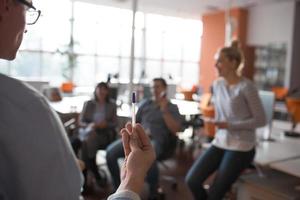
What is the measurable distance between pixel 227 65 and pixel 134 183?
1868 millimetres

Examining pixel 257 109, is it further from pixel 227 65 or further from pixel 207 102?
pixel 207 102

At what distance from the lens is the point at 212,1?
30.3 ft

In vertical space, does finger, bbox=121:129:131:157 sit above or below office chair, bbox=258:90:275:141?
above

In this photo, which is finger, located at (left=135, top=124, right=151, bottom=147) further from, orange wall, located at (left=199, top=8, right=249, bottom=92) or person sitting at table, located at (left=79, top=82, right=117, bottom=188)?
orange wall, located at (left=199, top=8, right=249, bottom=92)

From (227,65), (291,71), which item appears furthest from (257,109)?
(291,71)

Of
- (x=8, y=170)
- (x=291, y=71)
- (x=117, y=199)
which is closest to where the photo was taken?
(x=8, y=170)

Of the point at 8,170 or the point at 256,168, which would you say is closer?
the point at 8,170

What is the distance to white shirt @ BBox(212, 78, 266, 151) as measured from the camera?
2.36m

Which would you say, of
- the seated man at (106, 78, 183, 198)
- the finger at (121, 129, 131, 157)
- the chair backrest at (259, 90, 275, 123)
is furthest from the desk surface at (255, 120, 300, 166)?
the finger at (121, 129, 131, 157)

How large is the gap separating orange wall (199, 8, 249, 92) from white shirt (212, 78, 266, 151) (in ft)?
26.0

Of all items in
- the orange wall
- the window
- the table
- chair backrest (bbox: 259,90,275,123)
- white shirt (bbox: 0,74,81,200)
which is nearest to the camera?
white shirt (bbox: 0,74,81,200)

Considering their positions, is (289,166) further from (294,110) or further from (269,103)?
(294,110)

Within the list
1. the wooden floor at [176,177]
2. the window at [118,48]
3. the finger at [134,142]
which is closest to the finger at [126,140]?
the finger at [134,142]

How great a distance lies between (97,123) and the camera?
365cm
